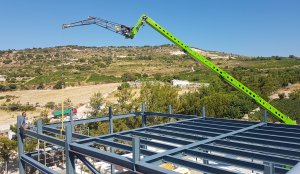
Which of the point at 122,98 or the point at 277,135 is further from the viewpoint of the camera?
the point at 122,98

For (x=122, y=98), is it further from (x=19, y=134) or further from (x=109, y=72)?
(x=109, y=72)

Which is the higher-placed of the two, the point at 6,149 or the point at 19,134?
the point at 19,134

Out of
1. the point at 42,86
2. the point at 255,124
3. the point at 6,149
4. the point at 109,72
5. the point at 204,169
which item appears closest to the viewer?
the point at 204,169

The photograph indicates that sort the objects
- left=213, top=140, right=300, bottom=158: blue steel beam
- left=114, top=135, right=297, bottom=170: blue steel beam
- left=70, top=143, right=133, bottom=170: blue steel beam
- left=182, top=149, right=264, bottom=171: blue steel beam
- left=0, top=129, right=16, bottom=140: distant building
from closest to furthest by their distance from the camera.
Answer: left=182, top=149, right=264, bottom=171: blue steel beam < left=114, top=135, right=297, bottom=170: blue steel beam < left=70, top=143, right=133, bottom=170: blue steel beam < left=213, top=140, right=300, bottom=158: blue steel beam < left=0, top=129, right=16, bottom=140: distant building

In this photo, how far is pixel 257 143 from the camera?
9.01 metres

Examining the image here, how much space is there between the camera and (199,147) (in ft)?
27.8

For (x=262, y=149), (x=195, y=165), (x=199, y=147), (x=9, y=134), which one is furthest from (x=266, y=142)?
(x=9, y=134)

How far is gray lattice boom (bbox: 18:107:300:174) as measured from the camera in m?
6.73

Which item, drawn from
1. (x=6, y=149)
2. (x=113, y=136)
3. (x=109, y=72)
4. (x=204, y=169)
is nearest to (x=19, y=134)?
(x=113, y=136)

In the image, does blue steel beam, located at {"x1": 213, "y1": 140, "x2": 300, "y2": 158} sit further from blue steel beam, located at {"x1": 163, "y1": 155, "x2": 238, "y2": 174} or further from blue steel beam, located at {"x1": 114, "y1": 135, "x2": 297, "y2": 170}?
blue steel beam, located at {"x1": 163, "y1": 155, "x2": 238, "y2": 174}

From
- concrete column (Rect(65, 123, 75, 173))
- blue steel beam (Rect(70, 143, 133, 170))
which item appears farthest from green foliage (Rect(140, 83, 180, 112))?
blue steel beam (Rect(70, 143, 133, 170))

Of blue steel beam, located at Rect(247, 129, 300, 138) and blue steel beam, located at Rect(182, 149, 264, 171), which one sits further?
blue steel beam, located at Rect(247, 129, 300, 138)

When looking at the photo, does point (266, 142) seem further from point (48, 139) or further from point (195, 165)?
point (48, 139)

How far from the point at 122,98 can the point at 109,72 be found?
7540 centimetres
